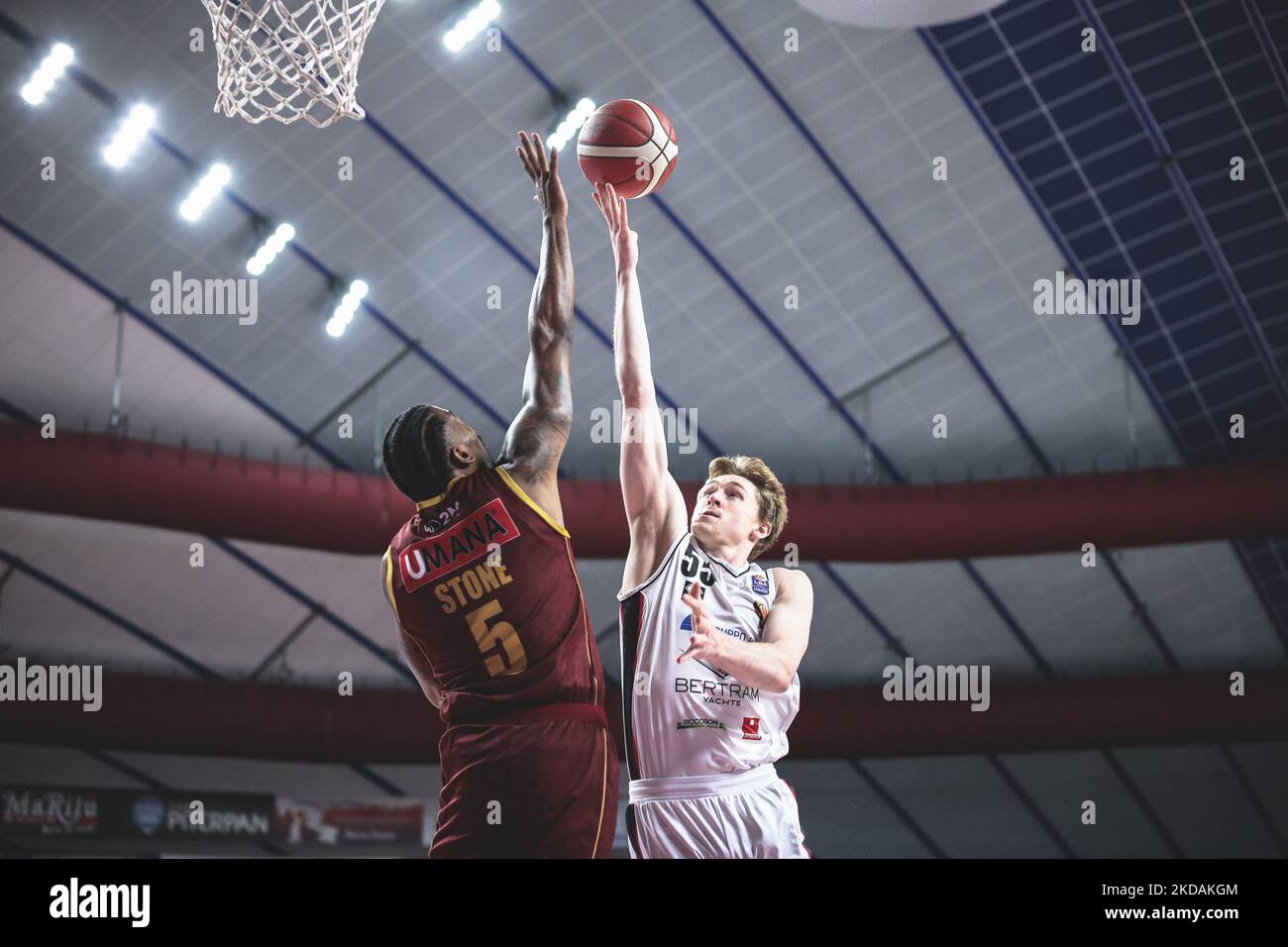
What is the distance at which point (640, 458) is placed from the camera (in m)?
6.78

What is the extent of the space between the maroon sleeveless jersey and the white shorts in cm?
60

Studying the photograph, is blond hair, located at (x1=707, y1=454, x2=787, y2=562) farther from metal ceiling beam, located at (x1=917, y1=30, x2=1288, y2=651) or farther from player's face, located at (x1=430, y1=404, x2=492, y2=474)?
metal ceiling beam, located at (x1=917, y1=30, x2=1288, y2=651)

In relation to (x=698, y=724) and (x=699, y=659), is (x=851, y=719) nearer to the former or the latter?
(x=698, y=724)

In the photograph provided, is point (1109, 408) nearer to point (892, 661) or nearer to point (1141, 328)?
point (1141, 328)

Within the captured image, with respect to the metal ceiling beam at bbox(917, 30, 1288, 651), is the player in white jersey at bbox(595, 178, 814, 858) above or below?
below

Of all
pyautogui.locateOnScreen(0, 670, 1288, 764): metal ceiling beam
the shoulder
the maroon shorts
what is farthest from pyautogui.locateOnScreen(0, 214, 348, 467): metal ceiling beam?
the shoulder

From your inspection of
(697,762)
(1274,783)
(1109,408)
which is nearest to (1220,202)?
(1109,408)

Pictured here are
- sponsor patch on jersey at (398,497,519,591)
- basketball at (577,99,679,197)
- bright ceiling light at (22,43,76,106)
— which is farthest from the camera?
bright ceiling light at (22,43,76,106)

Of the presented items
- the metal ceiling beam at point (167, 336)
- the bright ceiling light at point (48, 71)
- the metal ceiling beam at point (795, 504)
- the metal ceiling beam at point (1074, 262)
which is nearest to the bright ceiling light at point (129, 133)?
the bright ceiling light at point (48, 71)

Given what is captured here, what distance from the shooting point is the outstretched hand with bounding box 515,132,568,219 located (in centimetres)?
701

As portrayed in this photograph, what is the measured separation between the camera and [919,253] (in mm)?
18344

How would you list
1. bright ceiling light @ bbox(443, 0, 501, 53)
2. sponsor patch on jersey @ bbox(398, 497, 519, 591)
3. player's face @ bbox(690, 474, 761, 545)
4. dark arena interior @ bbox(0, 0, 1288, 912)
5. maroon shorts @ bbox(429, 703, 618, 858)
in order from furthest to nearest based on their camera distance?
dark arena interior @ bbox(0, 0, 1288, 912)
bright ceiling light @ bbox(443, 0, 501, 53)
player's face @ bbox(690, 474, 761, 545)
sponsor patch on jersey @ bbox(398, 497, 519, 591)
maroon shorts @ bbox(429, 703, 618, 858)

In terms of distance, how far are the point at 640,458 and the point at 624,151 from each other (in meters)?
2.54
